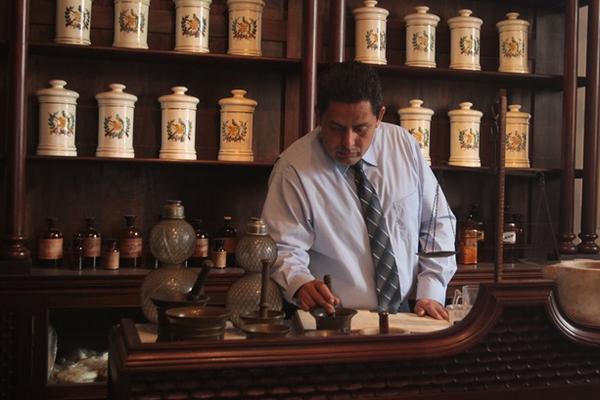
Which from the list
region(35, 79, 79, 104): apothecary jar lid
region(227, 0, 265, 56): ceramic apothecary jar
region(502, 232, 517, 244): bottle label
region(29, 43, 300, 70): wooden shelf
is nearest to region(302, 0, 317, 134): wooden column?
region(29, 43, 300, 70): wooden shelf

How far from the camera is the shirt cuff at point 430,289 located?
2408 mm

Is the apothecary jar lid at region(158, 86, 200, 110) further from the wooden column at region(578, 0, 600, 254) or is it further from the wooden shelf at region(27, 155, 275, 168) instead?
the wooden column at region(578, 0, 600, 254)

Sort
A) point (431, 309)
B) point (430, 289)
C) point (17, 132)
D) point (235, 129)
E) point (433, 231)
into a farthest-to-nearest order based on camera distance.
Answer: point (235, 129)
point (17, 132)
point (433, 231)
point (430, 289)
point (431, 309)

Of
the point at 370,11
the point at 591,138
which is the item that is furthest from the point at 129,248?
the point at 591,138

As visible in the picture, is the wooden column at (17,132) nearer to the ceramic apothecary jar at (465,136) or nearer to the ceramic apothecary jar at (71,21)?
the ceramic apothecary jar at (71,21)

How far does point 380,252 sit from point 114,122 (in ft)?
4.43

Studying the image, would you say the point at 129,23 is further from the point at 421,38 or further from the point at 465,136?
the point at 465,136

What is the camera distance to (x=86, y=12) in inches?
126

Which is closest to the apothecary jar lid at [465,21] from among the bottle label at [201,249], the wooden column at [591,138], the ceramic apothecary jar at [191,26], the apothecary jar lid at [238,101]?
the wooden column at [591,138]

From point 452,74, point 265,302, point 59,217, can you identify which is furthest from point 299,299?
point 452,74

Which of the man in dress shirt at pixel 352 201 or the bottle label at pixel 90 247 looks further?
the bottle label at pixel 90 247

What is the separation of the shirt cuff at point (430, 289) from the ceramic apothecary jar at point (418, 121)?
1.21m

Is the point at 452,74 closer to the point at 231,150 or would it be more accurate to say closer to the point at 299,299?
the point at 231,150

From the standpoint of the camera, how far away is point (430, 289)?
2.42 m
